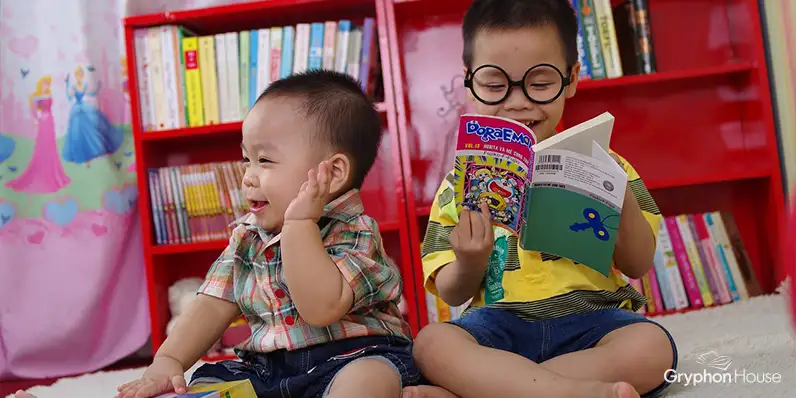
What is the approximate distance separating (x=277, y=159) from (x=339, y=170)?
0.09m

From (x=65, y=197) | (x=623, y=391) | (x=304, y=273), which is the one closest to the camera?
(x=623, y=391)

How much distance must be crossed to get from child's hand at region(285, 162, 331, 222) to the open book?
0.61ft

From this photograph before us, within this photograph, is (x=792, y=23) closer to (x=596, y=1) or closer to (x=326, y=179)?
(x=596, y=1)

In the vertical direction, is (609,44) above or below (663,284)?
above

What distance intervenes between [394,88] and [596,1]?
0.62 meters

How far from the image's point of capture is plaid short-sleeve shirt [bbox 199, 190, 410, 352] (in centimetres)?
102

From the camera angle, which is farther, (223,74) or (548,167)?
(223,74)

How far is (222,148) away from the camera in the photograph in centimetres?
239

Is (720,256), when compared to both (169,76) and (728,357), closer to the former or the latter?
(728,357)

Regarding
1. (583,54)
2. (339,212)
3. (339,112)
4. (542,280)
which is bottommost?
(542,280)

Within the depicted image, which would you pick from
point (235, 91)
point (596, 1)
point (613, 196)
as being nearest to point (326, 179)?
point (613, 196)

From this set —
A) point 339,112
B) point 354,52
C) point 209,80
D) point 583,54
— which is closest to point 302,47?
point 354,52

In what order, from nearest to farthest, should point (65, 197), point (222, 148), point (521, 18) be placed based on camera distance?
point (521, 18), point (65, 197), point (222, 148)

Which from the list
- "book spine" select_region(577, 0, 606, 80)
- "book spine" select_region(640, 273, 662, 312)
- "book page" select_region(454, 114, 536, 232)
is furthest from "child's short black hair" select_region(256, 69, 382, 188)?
"book spine" select_region(640, 273, 662, 312)
